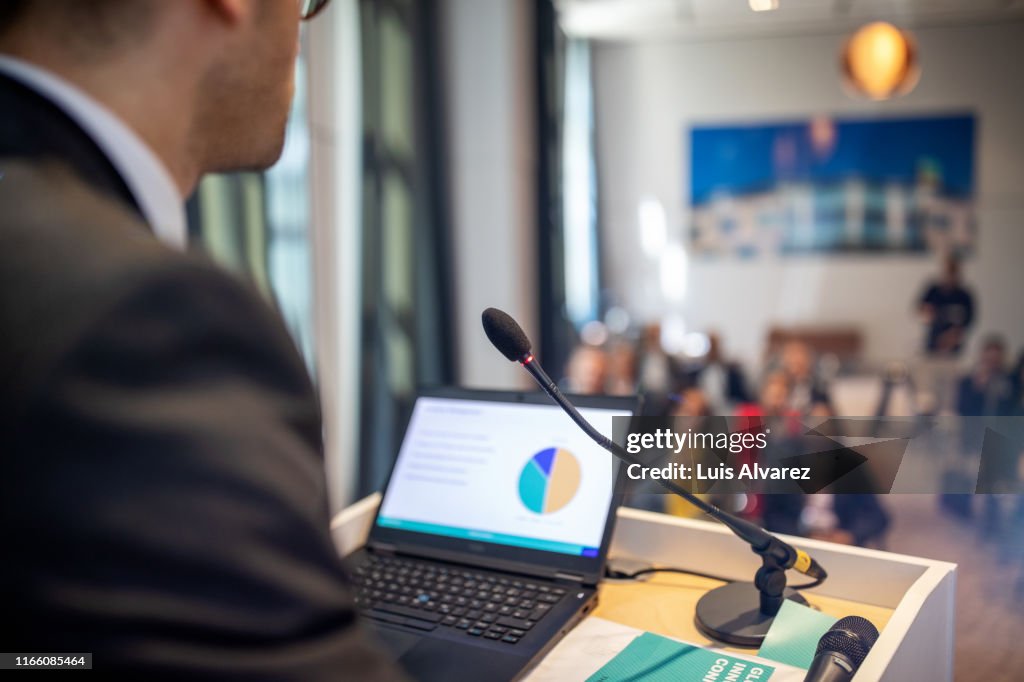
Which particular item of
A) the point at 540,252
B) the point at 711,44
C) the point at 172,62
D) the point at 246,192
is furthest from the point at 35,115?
the point at 711,44

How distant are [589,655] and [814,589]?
298 mm

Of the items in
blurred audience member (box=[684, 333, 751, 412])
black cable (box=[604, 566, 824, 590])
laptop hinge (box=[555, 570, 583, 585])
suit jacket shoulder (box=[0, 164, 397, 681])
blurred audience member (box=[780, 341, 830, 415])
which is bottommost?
blurred audience member (box=[684, 333, 751, 412])

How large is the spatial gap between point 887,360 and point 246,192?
5.05 m

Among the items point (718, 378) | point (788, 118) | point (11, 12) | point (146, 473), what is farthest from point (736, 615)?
point (788, 118)

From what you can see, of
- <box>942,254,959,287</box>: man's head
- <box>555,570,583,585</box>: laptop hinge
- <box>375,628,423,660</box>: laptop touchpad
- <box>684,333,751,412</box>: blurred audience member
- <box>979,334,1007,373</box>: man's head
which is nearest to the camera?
<box>375,628,423,660</box>: laptop touchpad

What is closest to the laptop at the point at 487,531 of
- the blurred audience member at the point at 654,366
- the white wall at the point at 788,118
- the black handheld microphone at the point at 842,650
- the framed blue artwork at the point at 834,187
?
the black handheld microphone at the point at 842,650

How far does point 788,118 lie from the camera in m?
5.86

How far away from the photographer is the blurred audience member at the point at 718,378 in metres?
4.53

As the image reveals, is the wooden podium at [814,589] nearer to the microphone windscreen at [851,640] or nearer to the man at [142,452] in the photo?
the microphone windscreen at [851,640]

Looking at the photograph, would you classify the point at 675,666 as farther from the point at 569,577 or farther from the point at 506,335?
the point at 506,335

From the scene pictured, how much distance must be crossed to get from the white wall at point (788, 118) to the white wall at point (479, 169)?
2.49m

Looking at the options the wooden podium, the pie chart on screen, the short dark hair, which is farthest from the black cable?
the short dark hair

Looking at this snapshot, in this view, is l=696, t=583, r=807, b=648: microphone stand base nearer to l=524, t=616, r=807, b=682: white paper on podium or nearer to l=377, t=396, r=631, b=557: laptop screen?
l=524, t=616, r=807, b=682: white paper on podium

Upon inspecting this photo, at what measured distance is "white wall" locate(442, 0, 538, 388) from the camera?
11.9 feet
